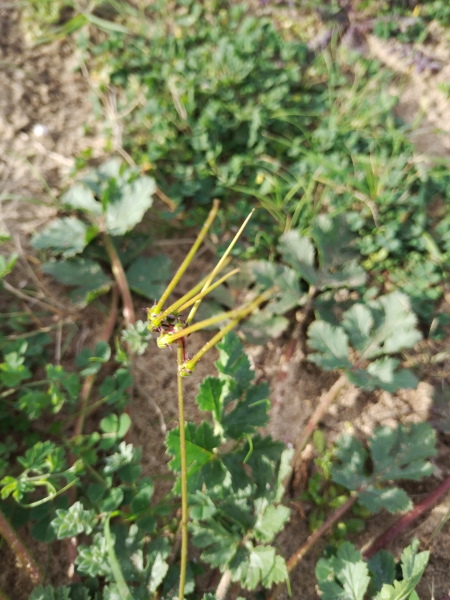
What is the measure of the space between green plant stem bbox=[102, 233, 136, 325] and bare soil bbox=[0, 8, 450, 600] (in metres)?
0.18

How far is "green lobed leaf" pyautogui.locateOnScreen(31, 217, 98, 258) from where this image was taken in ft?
7.54

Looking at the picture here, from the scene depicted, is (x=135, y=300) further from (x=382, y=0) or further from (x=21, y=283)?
(x=382, y=0)

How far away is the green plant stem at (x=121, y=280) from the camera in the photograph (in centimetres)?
229

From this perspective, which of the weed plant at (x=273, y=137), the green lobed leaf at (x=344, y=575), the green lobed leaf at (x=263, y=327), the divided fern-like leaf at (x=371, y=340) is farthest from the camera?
the weed plant at (x=273, y=137)

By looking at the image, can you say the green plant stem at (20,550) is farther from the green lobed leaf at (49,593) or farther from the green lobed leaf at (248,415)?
the green lobed leaf at (248,415)

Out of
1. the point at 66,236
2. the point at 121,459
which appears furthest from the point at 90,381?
the point at 66,236

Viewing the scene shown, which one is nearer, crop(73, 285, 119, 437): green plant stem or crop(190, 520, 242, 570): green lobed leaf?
crop(190, 520, 242, 570): green lobed leaf

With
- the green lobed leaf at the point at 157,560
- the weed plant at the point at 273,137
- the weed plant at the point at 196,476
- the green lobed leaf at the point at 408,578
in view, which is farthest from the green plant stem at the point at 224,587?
the weed plant at the point at 273,137

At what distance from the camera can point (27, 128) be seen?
108 inches

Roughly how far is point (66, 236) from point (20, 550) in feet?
4.27

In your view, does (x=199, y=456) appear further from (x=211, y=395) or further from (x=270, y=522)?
(x=270, y=522)

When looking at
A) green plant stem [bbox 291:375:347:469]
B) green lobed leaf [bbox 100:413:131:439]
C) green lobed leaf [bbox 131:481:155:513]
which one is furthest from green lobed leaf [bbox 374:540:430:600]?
green lobed leaf [bbox 100:413:131:439]

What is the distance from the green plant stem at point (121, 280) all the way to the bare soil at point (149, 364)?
18 cm

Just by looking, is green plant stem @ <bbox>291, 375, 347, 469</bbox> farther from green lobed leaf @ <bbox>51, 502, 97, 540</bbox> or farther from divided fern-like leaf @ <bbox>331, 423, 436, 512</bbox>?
green lobed leaf @ <bbox>51, 502, 97, 540</bbox>
